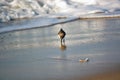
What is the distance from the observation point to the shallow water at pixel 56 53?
873 centimetres

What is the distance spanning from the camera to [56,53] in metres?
10.6

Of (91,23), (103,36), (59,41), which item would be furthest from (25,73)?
(91,23)

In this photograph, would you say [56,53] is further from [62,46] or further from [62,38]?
[62,38]

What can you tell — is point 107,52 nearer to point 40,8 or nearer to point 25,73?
point 25,73

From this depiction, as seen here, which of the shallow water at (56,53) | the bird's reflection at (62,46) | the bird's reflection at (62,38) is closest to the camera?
the shallow water at (56,53)

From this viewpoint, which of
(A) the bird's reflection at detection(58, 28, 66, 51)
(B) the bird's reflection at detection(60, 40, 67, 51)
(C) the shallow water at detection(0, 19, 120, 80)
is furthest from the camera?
(A) the bird's reflection at detection(58, 28, 66, 51)

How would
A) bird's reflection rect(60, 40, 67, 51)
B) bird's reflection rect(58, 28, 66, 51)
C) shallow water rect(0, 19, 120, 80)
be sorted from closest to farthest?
shallow water rect(0, 19, 120, 80) → bird's reflection rect(60, 40, 67, 51) → bird's reflection rect(58, 28, 66, 51)

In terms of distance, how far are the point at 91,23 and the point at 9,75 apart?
8.78m

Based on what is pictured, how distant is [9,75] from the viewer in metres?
8.67

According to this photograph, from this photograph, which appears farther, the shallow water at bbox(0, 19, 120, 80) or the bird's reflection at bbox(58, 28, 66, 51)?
the bird's reflection at bbox(58, 28, 66, 51)

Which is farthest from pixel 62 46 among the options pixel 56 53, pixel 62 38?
pixel 56 53

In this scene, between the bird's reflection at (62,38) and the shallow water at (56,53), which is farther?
the bird's reflection at (62,38)

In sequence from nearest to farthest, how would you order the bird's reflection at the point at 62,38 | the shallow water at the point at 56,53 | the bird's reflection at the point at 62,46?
1. the shallow water at the point at 56,53
2. the bird's reflection at the point at 62,46
3. the bird's reflection at the point at 62,38

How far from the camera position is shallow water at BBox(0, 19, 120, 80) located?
8.73m
